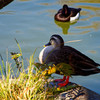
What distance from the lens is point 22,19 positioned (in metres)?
9.59

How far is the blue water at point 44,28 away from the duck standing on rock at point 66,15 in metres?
0.20

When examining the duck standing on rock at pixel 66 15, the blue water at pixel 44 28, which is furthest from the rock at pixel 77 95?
the duck standing on rock at pixel 66 15

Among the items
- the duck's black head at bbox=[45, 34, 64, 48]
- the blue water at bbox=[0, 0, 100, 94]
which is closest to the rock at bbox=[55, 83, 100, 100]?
the duck's black head at bbox=[45, 34, 64, 48]

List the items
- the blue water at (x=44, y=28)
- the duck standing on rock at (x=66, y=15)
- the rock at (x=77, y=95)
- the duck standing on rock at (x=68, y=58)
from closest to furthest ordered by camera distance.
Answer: the rock at (x=77, y=95) < the duck standing on rock at (x=68, y=58) < the blue water at (x=44, y=28) < the duck standing on rock at (x=66, y=15)

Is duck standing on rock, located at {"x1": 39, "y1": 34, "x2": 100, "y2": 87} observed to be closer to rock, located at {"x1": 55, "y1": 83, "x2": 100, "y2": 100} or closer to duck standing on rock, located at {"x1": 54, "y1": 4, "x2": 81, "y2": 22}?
rock, located at {"x1": 55, "y1": 83, "x2": 100, "y2": 100}

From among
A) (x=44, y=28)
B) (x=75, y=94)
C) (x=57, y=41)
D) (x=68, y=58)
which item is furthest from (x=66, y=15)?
(x=75, y=94)

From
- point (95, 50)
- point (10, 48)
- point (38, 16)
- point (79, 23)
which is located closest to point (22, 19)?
point (38, 16)

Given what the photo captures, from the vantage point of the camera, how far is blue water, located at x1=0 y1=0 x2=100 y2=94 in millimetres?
7078

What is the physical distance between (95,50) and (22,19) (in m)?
3.46

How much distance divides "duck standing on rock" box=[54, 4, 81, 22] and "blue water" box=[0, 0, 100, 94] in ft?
0.65

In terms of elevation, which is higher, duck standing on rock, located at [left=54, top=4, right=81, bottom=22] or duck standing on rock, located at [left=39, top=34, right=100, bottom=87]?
duck standing on rock, located at [left=39, top=34, right=100, bottom=87]

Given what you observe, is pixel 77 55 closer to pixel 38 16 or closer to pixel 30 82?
pixel 30 82

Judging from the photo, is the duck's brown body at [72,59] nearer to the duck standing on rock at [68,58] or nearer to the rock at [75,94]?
the duck standing on rock at [68,58]

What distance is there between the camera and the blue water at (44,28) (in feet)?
23.2
